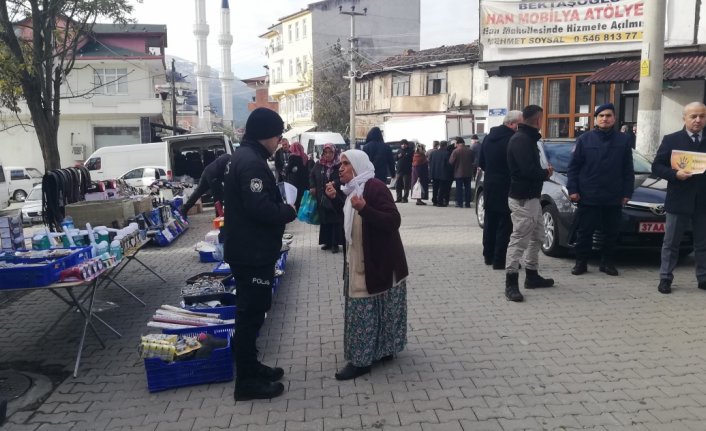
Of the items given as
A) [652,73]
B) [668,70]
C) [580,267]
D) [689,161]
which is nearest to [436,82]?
[668,70]

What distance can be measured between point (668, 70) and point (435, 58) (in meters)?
25.0

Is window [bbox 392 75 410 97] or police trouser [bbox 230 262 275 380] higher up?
window [bbox 392 75 410 97]

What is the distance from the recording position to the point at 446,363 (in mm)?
4734

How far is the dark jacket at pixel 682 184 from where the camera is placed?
6312 millimetres

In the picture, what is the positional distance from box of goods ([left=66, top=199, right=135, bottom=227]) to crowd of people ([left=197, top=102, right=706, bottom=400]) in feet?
6.13

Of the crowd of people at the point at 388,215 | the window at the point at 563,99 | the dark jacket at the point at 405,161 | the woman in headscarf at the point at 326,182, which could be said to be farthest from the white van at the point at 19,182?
the woman in headscarf at the point at 326,182

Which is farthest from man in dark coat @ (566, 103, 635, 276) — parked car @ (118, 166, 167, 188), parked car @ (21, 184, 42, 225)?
parked car @ (118, 166, 167, 188)

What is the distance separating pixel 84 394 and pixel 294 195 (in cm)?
218

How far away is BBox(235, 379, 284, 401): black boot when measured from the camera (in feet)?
13.6

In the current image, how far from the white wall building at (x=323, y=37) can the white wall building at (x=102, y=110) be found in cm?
1848

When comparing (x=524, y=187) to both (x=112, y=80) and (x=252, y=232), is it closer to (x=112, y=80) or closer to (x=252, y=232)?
(x=252, y=232)

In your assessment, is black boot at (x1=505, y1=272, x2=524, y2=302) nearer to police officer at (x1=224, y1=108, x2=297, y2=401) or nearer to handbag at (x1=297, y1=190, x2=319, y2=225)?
police officer at (x1=224, y1=108, x2=297, y2=401)

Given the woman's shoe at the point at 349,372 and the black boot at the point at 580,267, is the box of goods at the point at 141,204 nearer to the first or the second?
the woman's shoe at the point at 349,372

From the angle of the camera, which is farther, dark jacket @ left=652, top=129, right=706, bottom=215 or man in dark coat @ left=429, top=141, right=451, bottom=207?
man in dark coat @ left=429, top=141, right=451, bottom=207
